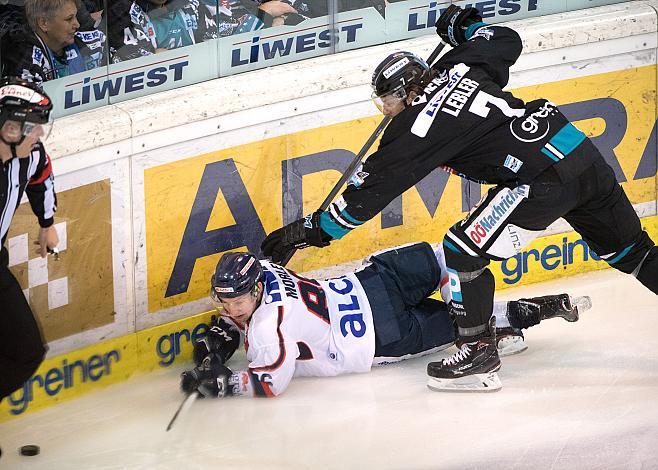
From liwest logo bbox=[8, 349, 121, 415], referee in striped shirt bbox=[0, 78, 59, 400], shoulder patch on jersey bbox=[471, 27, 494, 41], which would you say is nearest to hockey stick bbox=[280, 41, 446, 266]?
shoulder patch on jersey bbox=[471, 27, 494, 41]

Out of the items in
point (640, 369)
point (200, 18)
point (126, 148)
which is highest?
point (200, 18)

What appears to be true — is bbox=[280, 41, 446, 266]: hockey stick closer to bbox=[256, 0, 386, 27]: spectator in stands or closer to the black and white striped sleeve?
bbox=[256, 0, 386, 27]: spectator in stands

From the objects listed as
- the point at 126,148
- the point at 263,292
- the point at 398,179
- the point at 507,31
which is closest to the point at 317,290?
the point at 263,292

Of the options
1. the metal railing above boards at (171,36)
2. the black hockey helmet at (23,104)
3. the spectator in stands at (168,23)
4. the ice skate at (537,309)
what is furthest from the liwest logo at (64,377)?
the ice skate at (537,309)

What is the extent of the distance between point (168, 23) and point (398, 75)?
42.3 inches

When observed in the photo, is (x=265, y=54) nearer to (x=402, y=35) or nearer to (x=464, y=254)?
(x=402, y=35)

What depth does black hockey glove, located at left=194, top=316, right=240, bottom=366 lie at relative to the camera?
5090 millimetres

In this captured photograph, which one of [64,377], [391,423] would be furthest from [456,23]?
[64,377]

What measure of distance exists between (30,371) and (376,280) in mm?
1420

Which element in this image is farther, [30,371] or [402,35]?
[402,35]

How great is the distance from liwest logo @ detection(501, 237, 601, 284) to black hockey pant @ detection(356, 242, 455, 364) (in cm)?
86

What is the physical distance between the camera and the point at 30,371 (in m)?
4.30

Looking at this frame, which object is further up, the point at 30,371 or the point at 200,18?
the point at 200,18

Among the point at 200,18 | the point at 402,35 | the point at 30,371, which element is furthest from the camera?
the point at 402,35
